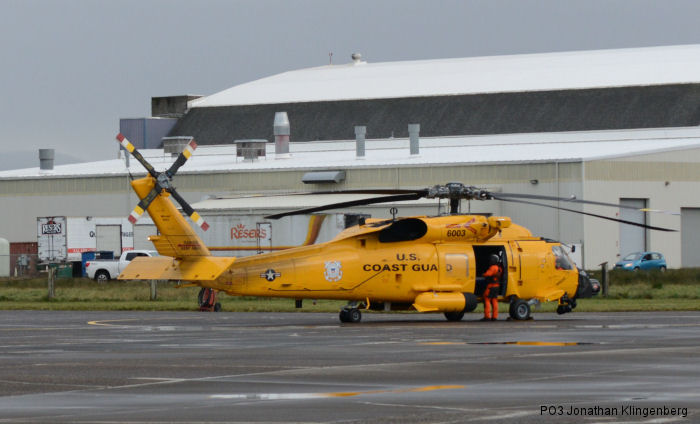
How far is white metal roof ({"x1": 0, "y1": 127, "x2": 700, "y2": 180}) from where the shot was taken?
233 ft

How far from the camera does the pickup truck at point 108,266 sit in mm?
68875

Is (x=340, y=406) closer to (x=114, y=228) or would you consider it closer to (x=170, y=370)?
(x=170, y=370)

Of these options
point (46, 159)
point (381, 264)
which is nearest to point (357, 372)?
point (381, 264)

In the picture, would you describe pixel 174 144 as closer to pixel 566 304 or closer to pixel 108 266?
pixel 108 266

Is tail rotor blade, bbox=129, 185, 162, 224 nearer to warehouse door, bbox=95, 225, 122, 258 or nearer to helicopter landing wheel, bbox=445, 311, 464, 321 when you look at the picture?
helicopter landing wheel, bbox=445, 311, 464, 321

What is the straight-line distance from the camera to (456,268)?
33250mm

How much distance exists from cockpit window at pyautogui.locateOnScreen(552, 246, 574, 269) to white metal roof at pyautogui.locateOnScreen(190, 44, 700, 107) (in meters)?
49.4

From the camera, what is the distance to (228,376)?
786 inches

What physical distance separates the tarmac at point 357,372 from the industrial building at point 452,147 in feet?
91.4

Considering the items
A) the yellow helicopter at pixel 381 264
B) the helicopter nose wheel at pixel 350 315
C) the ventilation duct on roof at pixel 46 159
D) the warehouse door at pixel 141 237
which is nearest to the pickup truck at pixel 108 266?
the warehouse door at pixel 141 237

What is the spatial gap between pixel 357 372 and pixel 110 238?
55.4 meters

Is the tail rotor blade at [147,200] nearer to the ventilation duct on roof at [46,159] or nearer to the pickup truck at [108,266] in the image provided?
the pickup truck at [108,266]

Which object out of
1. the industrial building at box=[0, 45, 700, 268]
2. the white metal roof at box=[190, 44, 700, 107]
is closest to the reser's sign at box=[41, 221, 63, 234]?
the industrial building at box=[0, 45, 700, 268]

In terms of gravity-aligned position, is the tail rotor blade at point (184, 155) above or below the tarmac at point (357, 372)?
above
